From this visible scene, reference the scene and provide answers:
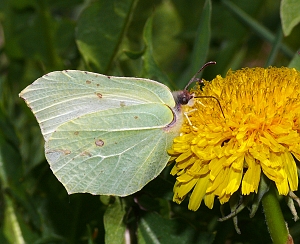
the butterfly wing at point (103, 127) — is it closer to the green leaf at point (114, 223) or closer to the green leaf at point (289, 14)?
the green leaf at point (114, 223)

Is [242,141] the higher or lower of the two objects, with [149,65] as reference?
higher

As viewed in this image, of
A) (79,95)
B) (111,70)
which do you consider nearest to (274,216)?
(79,95)

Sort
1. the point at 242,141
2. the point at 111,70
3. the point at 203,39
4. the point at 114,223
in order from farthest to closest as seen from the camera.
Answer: the point at 111,70
the point at 203,39
the point at 114,223
the point at 242,141

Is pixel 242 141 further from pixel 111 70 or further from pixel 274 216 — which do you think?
pixel 111 70

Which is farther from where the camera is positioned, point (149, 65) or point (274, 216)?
point (149, 65)

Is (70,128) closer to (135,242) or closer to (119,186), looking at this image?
(119,186)

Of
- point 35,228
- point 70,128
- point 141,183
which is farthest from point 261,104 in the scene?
point 35,228

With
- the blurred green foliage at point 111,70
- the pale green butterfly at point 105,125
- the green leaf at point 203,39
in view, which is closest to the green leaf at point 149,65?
the blurred green foliage at point 111,70
